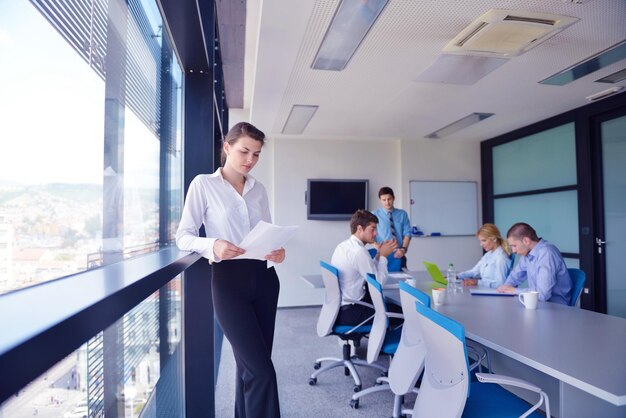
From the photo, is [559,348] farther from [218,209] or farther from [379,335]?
[218,209]

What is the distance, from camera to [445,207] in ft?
23.2

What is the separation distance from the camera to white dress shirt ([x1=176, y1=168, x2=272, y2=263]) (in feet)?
A: 6.09

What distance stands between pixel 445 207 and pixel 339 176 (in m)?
1.95

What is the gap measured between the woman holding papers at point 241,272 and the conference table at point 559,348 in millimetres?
1050

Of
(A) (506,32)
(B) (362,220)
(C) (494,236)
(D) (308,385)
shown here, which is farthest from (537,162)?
(D) (308,385)

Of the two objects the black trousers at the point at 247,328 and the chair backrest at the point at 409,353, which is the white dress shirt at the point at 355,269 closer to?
the chair backrest at the point at 409,353

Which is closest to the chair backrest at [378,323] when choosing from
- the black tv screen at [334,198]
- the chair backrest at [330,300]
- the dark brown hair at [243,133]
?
the chair backrest at [330,300]

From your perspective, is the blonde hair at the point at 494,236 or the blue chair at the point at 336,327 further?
the blonde hair at the point at 494,236

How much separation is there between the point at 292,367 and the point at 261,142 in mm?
2668

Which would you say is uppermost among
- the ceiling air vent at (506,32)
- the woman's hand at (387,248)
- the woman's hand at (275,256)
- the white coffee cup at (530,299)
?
the ceiling air vent at (506,32)

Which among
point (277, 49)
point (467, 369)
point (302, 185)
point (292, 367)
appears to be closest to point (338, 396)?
point (292, 367)

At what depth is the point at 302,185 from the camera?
677cm

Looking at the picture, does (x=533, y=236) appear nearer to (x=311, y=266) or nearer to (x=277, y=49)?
(x=277, y=49)

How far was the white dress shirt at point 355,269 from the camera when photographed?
334 cm
